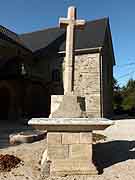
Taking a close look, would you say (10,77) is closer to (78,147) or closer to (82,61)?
(82,61)

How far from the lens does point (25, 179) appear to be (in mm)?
5035

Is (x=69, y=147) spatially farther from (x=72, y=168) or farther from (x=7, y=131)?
(x=7, y=131)

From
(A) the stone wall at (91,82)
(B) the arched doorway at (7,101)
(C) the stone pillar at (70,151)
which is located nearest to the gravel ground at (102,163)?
(C) the stone pillar at (70,151)

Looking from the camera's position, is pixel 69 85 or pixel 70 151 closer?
pixel 70 151

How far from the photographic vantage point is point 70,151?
5.38 meters

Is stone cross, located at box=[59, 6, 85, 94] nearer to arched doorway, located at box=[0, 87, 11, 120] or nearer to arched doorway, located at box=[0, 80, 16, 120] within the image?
arched doorway, located at box=[0, 80, 16, 120]

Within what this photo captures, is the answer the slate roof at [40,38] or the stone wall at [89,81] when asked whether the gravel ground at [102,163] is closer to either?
the stone wall at [89,81]

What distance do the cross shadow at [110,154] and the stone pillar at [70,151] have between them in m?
0.48

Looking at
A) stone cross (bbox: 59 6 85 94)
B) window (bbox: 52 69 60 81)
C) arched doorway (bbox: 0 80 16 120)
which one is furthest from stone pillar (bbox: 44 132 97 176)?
window (bbox: 52 69 60 81)

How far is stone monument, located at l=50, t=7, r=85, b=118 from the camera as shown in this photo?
18.4ft

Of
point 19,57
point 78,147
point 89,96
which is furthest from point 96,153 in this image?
point 19,57

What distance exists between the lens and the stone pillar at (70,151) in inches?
209

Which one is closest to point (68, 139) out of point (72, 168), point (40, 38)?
point (72, 168)

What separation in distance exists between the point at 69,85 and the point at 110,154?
2415 mm
